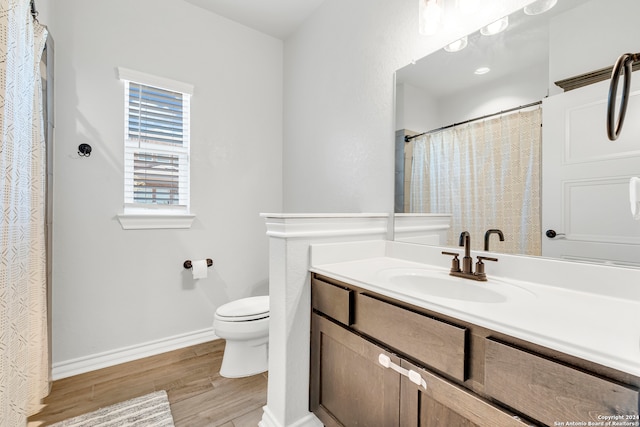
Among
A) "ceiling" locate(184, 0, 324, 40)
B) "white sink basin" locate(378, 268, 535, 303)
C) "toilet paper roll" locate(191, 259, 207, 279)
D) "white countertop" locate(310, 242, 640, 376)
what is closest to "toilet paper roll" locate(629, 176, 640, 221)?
"white countertop" locate(310, 242, 640, 376)

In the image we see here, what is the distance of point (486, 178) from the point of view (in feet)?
4.36

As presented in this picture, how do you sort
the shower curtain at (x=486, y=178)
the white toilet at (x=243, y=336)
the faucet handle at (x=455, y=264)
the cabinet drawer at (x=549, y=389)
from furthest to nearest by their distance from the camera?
the white toilet at (x=243, y=336) < the faucet handle at (x=455, y=264) < the shower curtain at (x=486, y=178) < the cabinet drawer at (x=549, y=389)

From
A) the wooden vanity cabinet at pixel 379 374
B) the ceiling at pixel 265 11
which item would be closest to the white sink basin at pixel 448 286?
the wooden vanity cabinet at pixel 379 374

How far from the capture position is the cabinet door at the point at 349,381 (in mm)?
1032

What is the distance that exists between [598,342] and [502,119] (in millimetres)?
972

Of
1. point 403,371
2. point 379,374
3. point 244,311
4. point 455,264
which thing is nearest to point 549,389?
point 403,371

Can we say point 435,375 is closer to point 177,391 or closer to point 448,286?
point 448,286

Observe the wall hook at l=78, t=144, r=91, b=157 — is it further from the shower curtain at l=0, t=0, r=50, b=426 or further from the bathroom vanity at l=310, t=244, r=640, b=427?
the bathroom vanity at l=310, t=244, r=640, b=427

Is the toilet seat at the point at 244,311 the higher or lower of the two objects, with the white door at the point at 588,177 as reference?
lower

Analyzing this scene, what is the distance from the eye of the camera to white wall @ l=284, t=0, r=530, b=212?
1.65 m

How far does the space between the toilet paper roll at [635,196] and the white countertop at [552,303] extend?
0.62 ft

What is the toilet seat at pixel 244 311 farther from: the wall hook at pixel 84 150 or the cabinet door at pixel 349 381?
the wall hook at pixel 84 150

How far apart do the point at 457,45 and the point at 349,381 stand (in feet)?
5.40

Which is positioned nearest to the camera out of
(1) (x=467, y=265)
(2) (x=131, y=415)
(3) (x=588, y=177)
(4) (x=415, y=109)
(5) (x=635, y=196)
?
(5) (x=635, y=196)
